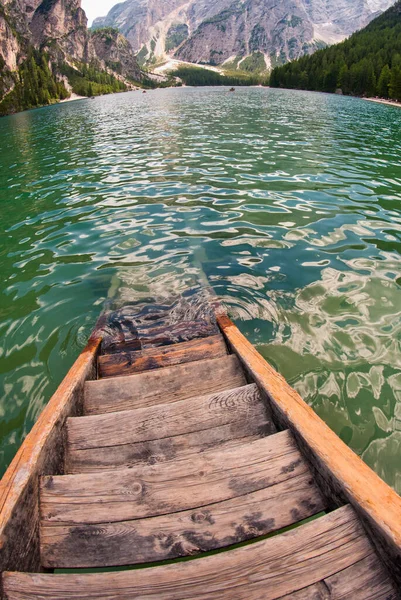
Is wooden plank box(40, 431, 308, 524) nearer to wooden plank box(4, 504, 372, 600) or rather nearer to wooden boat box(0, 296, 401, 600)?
wooden boat box(0, 296, 401, 600)

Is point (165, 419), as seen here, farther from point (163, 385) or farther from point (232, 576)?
point (232, 576)

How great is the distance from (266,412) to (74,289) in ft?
18.9

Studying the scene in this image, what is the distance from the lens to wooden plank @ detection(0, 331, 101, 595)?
2.26m

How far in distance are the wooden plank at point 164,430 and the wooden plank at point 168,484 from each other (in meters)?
0.38

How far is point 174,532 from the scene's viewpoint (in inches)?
97.9

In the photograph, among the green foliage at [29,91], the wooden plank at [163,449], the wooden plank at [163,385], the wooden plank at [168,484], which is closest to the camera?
the wooden plank at [168,484]

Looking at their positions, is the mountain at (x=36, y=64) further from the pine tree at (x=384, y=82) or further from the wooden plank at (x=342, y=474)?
the wooden plank at (x=342, y=474)

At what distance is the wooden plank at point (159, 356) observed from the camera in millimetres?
4906

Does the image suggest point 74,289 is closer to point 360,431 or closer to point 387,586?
point 360,431

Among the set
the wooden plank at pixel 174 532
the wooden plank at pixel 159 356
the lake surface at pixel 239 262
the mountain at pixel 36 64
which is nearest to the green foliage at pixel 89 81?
the mountain at pixel 36 64

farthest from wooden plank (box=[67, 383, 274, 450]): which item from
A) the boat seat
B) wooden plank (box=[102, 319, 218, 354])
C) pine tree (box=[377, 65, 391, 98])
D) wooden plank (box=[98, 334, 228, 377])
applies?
pine tree (box=[377, 65, 391, 98])

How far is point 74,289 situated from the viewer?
7750mm

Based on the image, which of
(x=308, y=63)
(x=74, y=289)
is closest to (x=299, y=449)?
(x=74, y=289)

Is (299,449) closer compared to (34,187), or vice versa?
(299,449)
